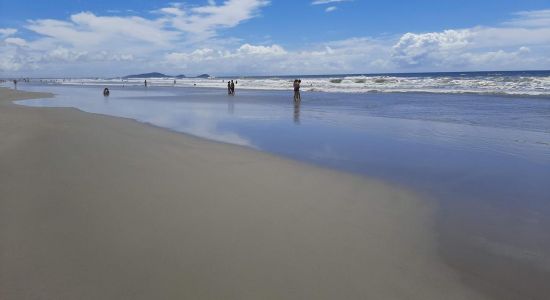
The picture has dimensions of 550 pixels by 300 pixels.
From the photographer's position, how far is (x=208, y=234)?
4.59 metres

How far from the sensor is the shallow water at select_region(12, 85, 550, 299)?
4.18 m

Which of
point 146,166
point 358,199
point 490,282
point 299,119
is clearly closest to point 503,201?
point 358,199

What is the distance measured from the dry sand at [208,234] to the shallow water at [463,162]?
16.9 inches

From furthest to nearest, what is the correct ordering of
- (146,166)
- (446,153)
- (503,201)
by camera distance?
(446,153) < (146,166) < (503,201)

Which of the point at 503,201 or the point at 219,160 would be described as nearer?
the point at 503,201

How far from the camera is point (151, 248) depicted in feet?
13.8

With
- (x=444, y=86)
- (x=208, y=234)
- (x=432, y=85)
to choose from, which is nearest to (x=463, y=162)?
(x=208, y=234)

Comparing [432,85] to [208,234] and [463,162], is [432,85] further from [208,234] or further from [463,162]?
[208,234]

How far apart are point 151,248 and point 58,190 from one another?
8.71 ft

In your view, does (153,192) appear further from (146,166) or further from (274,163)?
(274,163)

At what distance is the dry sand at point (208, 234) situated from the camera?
140 inches

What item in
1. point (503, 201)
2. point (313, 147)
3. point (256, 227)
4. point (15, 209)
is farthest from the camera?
point (313, 147)

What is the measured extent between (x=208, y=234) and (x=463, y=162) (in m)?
6.17

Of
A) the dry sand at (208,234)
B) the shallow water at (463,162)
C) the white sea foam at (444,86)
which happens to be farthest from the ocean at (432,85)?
the dry sand at (208,234)
